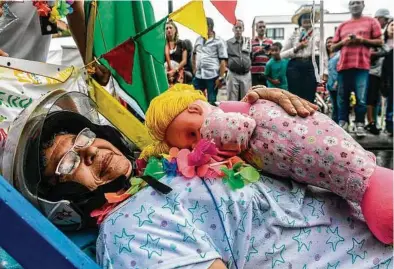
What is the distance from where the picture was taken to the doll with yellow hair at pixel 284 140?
3.86ft

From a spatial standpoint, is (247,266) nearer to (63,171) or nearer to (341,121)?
(63,171)

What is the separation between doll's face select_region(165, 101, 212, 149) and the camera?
1.29m

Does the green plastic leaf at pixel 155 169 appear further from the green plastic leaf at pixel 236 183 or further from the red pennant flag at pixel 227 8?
the red pennant flag at pixel 227 8

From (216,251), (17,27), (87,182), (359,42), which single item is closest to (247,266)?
(216,251)

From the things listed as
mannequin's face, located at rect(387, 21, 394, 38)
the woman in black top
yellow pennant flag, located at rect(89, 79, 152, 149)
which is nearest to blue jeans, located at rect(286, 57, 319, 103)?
mannequin's face, located at rect(387, 21, 394, 38)

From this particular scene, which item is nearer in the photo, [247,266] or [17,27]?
[247,266]

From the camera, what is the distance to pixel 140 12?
7.95 feet

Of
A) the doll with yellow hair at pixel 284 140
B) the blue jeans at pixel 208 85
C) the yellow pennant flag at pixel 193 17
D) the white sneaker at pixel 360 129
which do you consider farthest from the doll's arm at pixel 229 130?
the blue jeans at pixel 208 85

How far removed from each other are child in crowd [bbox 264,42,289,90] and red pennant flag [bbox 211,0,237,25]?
435 centimetres

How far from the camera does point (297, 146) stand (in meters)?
1.20

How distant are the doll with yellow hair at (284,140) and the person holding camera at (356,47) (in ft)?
13.1

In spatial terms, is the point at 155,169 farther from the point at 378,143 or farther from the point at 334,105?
the point at 334,105

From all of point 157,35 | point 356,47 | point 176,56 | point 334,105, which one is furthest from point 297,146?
point 176,56

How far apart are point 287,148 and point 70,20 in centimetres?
143
